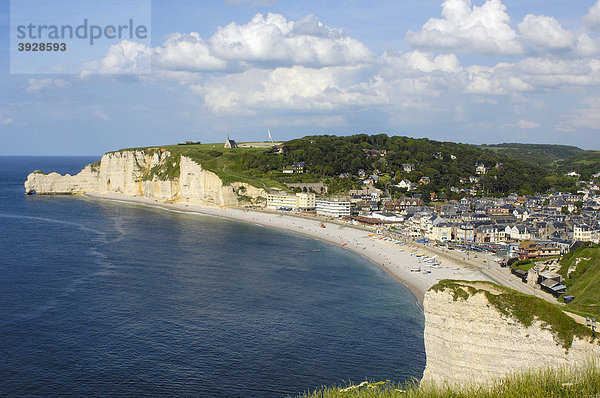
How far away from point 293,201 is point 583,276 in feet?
229

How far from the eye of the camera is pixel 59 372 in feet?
97.8

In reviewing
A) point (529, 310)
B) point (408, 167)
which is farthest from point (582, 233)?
point (408, 167)

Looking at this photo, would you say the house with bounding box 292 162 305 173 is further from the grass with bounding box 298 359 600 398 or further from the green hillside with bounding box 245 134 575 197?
the grass with bounding box 298 359 600 398

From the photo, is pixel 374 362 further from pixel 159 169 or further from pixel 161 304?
pixel 159 169

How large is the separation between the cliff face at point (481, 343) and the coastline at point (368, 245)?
25.4m

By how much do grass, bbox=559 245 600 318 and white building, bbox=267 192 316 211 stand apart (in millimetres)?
59641

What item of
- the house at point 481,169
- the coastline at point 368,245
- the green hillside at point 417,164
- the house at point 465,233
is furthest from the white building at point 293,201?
the house at point 481,169

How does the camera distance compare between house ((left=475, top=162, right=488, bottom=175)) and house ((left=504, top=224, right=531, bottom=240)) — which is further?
house ((left=475, top=162, right=488, bottom=175))

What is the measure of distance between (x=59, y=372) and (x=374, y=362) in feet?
64.8

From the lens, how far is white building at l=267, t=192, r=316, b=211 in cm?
10756

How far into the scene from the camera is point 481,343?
19859 mm

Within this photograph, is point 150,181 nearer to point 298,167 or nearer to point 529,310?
point 298,167

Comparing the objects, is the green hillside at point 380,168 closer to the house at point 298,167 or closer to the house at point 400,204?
the house at point 298,167

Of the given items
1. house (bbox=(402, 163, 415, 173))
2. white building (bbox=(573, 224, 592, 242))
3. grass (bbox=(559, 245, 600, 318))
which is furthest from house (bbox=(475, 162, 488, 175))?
grass (bbox=(559, 245, 600, 318))
